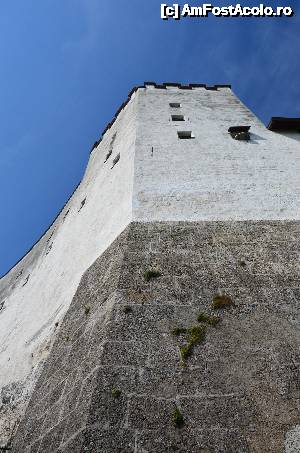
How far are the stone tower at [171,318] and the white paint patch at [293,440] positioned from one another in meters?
0.01

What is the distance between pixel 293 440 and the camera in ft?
12.1

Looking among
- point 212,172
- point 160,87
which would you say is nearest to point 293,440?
point 212,172

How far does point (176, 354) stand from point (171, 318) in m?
0.62

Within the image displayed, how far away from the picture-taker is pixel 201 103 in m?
15.0

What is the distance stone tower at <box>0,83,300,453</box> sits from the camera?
3.87m

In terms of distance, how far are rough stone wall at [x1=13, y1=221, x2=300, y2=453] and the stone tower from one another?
18 mm

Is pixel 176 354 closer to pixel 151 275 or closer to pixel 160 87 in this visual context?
pixel 151 275

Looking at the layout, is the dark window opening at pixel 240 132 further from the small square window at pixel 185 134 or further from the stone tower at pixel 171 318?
the small square window at pixel 185 134

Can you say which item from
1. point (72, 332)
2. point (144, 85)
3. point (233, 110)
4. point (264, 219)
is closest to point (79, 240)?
point (72, 332)

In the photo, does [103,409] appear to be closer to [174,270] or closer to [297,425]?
[297,425]

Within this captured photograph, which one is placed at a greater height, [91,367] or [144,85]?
[144,85]

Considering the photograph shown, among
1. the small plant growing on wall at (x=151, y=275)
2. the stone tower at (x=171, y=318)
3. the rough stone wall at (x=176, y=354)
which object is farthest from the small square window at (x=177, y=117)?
the small plant growing on wall at (x=151, y=275)

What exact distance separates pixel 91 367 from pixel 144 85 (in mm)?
15959

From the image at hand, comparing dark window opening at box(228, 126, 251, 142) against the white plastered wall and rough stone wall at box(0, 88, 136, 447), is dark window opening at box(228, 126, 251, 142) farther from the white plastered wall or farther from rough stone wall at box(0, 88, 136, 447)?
rough stone wall at box(0, 88, 136, 447)
